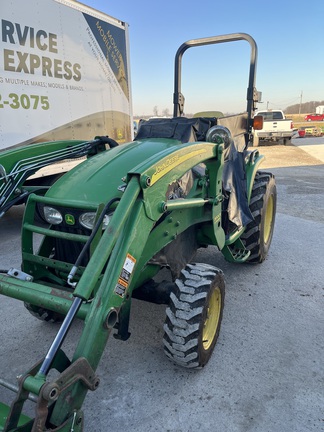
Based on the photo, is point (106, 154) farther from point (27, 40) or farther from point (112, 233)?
point (27, 40)

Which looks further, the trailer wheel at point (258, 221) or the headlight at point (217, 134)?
the trailer wheel at point (258, 221)

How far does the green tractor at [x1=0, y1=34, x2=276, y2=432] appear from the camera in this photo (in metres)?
1.71

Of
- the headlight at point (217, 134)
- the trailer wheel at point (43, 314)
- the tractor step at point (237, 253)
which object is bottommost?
the trailer wheel at point (43, 314)

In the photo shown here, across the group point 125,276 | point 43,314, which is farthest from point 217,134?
point 43,314

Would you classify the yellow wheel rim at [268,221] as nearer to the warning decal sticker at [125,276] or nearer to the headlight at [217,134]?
the headlight at [217,134]

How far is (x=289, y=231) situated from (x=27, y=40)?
180 inches

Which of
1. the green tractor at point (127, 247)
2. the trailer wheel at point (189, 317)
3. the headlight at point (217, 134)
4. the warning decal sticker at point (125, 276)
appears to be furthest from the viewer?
the headlight at point (217, 134)

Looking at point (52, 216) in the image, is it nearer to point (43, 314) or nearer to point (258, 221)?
point (43, 314)

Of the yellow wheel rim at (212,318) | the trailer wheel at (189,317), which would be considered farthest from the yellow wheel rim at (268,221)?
the trailer wheel at (189,317)

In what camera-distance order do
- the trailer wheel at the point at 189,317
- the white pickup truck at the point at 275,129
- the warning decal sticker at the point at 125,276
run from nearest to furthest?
the warning decal sticker at the point at 125,276 → the trailer wheel at the point at 189,317 → the white pickup truck at the point at 275,129

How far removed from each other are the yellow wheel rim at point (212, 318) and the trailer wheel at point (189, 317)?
5 centimetres

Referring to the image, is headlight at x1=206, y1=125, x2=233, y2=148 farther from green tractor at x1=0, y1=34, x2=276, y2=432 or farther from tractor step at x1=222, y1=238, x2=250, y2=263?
tractor step at x1=222, y1=238, x2=250, y2=263

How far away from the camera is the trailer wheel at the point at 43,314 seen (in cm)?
288

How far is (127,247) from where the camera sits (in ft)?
6.40
